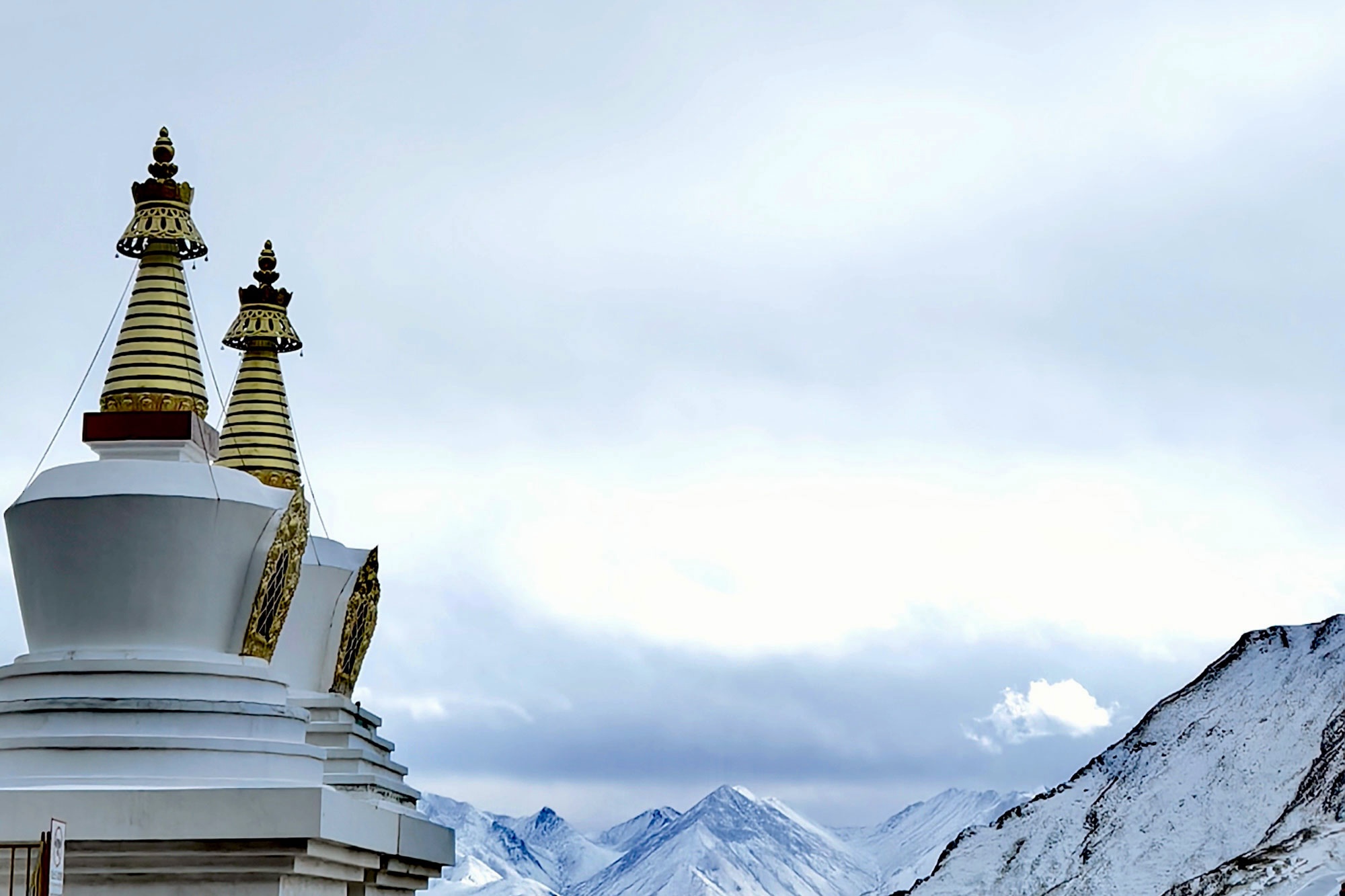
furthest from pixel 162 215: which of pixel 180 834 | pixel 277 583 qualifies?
pixel 180 834

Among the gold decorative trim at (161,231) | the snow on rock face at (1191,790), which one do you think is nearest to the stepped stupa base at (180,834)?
the gold decorative trim at (161,231)

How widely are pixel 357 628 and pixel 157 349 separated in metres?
4.89

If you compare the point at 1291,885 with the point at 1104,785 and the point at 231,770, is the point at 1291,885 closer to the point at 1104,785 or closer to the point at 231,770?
the point at 1104,785

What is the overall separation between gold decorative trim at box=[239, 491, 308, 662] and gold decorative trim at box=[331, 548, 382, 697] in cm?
291

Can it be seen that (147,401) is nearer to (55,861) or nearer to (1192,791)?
(55,861)

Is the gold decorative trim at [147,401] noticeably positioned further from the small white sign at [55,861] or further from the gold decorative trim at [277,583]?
the small white sign at [55,861]

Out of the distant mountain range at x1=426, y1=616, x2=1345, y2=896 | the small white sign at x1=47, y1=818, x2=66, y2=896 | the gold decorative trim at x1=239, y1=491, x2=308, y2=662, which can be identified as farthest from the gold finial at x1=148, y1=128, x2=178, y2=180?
the distant mountain range at x1=426, y1=616, x2=1345, y2=896

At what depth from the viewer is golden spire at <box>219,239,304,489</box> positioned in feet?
70.0

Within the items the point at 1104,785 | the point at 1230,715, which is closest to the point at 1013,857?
the point at 1104,785

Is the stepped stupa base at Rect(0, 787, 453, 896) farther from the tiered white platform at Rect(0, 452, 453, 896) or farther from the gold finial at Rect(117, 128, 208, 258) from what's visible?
the gold finial at Rect(117, 128, 208, 258)

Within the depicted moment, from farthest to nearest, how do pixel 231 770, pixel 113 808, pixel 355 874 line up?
pixel 355 874 → pixel 231 770 → pixel 113 808

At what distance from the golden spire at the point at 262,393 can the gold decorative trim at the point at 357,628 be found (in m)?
1.33

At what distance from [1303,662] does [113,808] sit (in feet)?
218

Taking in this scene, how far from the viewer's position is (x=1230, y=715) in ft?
245
